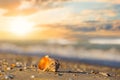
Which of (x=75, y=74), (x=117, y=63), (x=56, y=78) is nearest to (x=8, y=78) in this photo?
(x=56, y=78)

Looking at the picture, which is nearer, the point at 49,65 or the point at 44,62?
the point at 49,65

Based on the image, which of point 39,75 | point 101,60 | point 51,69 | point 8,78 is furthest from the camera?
point 101,60

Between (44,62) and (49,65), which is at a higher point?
(44,62)

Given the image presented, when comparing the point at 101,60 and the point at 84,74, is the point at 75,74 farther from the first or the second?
the point at 101,60

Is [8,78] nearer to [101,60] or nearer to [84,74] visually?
[84,74]

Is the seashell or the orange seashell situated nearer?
the seashell

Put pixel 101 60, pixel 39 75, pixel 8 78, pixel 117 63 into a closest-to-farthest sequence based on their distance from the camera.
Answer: pixel 8 78 → pixel 39 75 → pixel 117 63 → pixel 101 60

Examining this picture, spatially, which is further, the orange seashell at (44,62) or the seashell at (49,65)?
the orange seashell at (44,62)

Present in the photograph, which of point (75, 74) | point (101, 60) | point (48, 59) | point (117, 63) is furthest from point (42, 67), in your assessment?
point (101, 60)

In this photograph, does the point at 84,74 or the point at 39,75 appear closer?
the point at 39,75
